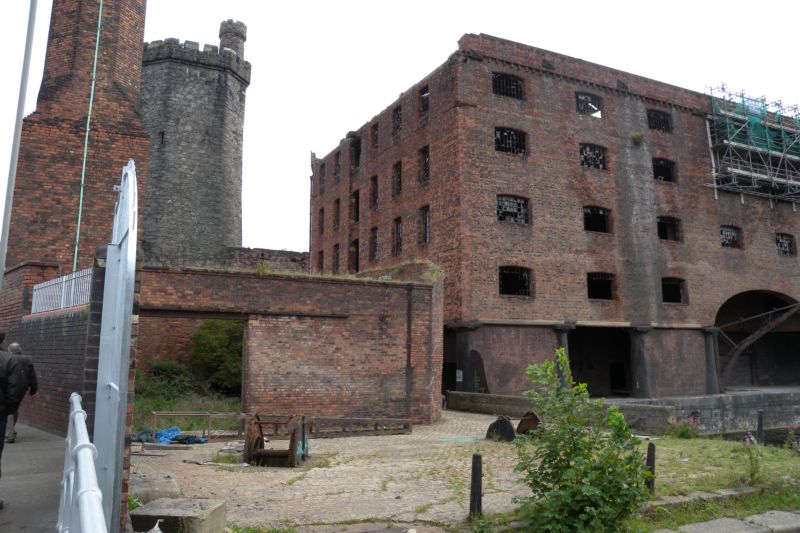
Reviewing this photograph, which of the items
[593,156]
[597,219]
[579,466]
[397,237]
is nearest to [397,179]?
[397,237]

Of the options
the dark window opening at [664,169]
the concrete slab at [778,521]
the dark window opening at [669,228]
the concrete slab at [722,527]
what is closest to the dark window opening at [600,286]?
the dark window opening at [669,228]

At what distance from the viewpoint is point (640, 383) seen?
22812 mm

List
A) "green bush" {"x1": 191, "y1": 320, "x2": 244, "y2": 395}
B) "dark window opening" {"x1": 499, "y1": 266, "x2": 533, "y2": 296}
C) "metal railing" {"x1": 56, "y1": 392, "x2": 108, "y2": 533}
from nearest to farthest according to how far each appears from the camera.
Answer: "metal railing" {"x1": 56, "y1": 392, "x2": 108, "y2": 533} → "green bush" {"x1": 191, "y1": 320, "x2": 244, "y2": 395} → "dark window opening" {"x1": 499, "y1": 266, "x2": 533, "y2": 296}

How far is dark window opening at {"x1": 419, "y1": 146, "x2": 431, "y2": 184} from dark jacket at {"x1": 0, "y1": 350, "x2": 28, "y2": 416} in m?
18.5

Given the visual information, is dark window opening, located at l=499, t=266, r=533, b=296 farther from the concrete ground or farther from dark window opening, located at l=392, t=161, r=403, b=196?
the concrete ground

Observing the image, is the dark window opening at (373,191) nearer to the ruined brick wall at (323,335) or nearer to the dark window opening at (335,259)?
the dark window opening at (335,259)

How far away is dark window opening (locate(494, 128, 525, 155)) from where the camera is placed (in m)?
21.9

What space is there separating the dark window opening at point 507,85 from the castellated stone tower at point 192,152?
11.3 m

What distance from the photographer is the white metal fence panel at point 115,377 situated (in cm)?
346

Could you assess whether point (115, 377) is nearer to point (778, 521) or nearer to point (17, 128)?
point (17, 128)

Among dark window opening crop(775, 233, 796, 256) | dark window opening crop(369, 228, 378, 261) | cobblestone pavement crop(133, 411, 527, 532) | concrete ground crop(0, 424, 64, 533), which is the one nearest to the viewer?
concrete ground crop(0, 424, 64, 533)

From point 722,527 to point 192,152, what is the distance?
882 inches

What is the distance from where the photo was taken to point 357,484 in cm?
794

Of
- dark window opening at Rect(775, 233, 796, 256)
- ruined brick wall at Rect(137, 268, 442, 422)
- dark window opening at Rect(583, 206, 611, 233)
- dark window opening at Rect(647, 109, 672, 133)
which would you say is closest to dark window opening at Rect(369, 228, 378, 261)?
dark window opening at Rect(583, 206, 611, 233)
